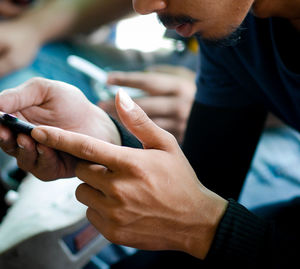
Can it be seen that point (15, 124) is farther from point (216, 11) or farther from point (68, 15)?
point (68, 15)

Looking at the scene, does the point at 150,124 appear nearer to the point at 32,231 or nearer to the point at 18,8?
Result: the point at 32,231

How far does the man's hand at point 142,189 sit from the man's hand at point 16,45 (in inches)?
23.9

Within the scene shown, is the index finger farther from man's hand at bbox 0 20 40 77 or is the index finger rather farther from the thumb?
man's hand at bbox 0 20 40 77

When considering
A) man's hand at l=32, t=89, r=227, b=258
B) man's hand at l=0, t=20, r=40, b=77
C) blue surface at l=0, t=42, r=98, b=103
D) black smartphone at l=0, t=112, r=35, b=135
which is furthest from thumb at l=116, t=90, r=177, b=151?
man's hand at l=0, t=20, r=40, b=77

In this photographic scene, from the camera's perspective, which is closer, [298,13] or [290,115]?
[298,13]

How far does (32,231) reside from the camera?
1.59 feet

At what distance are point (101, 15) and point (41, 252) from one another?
798 mm

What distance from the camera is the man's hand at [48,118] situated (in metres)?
0.39

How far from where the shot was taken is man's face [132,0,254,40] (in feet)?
1.45

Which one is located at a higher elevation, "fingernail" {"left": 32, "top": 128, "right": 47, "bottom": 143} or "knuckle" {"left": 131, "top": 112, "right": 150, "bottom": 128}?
"knuckle" {"left": 131, "top": 112, "right": 150, "bottom": 128}

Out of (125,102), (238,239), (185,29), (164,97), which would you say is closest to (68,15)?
(164,97)

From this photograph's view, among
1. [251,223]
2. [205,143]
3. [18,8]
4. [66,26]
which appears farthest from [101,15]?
[251,223]

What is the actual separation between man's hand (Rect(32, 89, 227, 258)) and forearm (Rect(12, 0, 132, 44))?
71cm

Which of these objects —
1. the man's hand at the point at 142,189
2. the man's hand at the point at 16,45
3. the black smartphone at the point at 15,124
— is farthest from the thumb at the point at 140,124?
the man's hand at the point at 16,45
